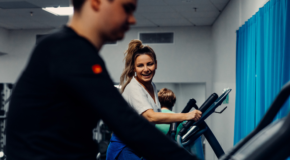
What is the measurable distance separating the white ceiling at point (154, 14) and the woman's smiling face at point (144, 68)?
11.2ft

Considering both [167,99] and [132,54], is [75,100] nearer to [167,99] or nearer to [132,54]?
[132,54]

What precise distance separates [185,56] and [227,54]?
1866mm

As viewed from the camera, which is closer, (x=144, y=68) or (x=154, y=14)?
(x=144, y=68)

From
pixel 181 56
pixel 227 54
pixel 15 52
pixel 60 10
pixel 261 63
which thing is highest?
pixel 60 10

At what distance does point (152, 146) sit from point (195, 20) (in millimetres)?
6084

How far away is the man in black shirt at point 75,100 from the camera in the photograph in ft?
1.90

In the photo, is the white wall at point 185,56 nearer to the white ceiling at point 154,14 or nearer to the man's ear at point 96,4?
the white ceiling at point 154,14

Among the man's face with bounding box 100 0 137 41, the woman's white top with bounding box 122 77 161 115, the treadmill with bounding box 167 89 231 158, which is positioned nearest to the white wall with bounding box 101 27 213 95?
the treadmill with bounding box 167 89 231 158

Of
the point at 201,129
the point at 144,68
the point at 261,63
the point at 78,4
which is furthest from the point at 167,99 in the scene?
the point at 78,4

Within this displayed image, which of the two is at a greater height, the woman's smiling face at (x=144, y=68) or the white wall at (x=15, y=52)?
the white wall at (x=15, y=52)

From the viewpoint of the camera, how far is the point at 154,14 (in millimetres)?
5906

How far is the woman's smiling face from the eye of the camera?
1796mm

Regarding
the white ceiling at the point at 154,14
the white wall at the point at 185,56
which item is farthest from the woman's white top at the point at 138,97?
the white wall at the point at 185,56

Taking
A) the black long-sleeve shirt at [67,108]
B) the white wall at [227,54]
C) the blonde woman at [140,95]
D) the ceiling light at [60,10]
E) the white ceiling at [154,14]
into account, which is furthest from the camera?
the ceiling light at [60,10]
